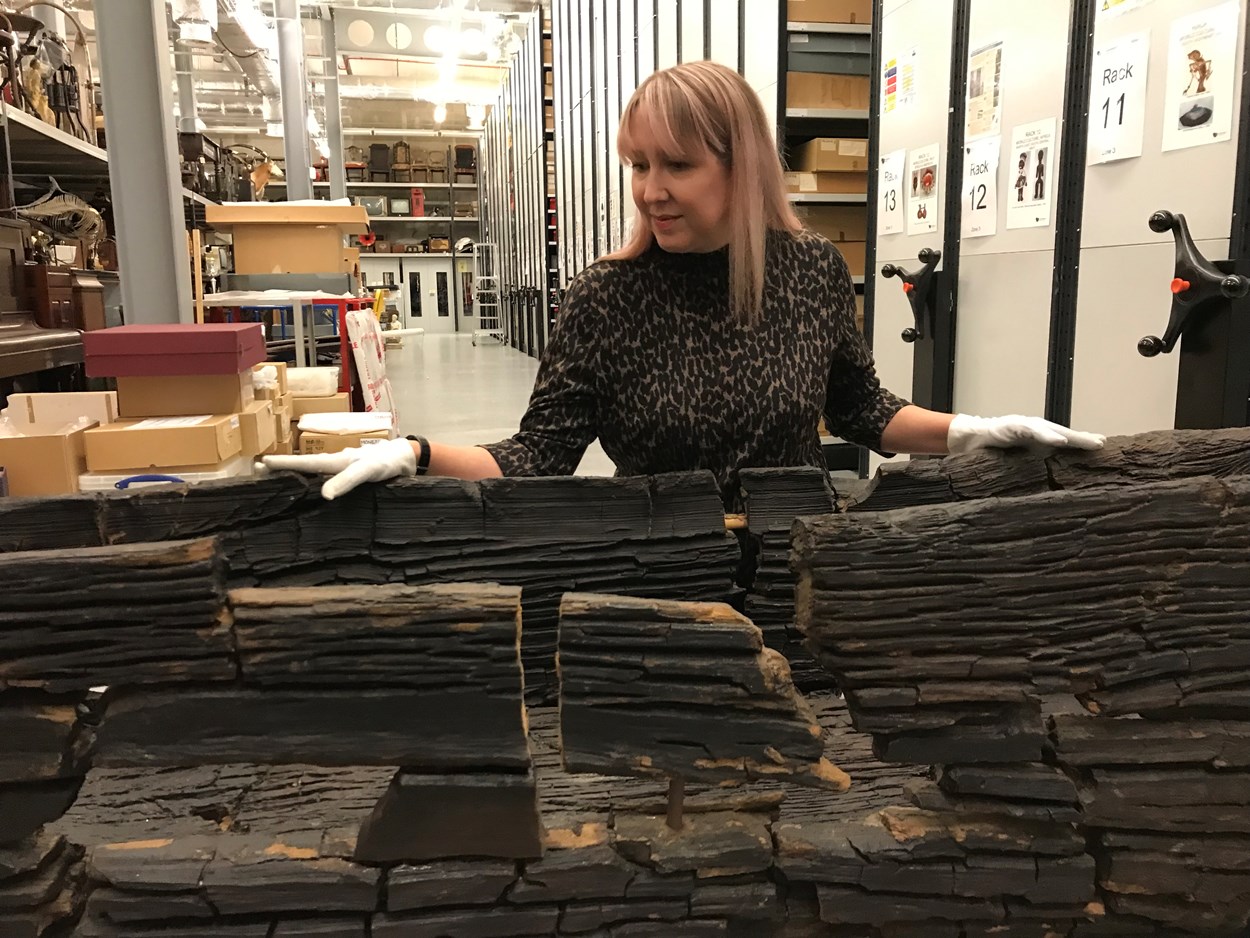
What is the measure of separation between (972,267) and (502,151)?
13.5 metres

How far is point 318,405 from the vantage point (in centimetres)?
413

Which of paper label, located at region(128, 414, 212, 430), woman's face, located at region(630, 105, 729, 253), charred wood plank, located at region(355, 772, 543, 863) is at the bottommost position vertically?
charred wood plank, located at region(355, 772, 543, 863)

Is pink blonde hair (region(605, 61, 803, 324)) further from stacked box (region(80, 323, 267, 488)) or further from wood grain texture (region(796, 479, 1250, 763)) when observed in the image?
stacked box (region(80, 323, 267, 488))

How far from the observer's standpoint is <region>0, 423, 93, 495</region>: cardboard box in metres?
2.30

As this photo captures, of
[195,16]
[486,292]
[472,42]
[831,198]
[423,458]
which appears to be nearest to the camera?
[423,458]

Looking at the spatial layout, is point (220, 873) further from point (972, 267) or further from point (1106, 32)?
point (972, 267)

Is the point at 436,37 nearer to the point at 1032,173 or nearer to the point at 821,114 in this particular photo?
the point at 821,114

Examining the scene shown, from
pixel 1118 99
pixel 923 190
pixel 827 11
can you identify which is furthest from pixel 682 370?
pixel 827 11

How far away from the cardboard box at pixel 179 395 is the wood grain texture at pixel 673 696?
210 cm

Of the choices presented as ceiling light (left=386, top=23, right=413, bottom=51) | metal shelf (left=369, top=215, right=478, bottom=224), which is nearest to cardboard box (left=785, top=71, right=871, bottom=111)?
ceiling light (left=386, top=23, right=413, bottom=51)

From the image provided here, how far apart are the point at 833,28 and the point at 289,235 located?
10.4 feet

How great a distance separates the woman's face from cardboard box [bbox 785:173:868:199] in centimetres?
306

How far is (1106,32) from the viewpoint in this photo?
2373 mm

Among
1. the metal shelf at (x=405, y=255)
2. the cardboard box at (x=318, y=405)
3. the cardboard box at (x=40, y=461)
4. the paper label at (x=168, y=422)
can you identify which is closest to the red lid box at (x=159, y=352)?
the paper label at (x=168, y=422)
